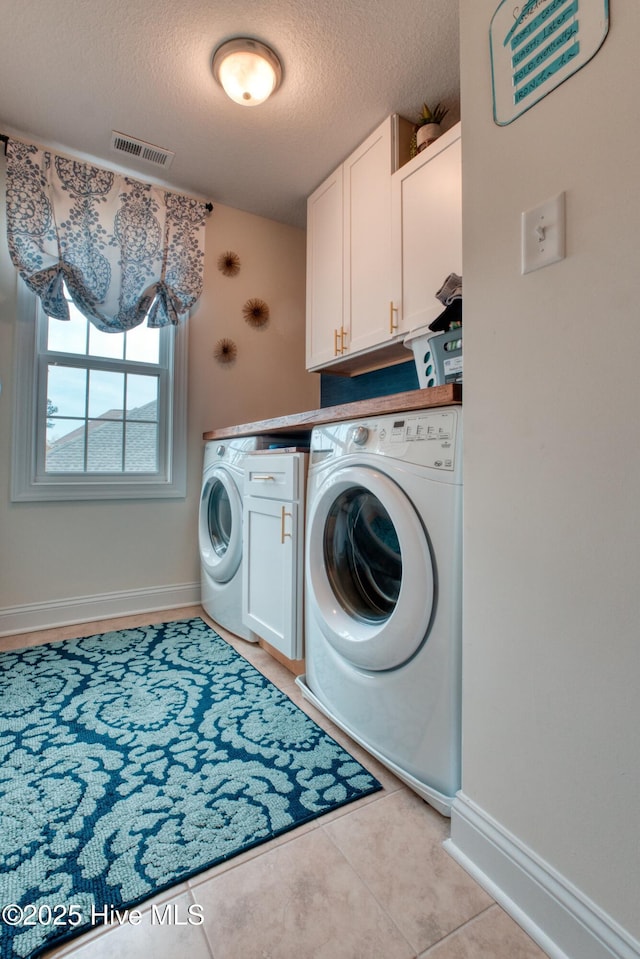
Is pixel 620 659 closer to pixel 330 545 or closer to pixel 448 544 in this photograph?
pixel 448 544

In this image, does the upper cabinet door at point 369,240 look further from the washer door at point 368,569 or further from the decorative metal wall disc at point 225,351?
the washer door at point 368,569

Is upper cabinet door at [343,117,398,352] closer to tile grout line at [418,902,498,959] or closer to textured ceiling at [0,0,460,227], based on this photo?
textured ceiling at [0,0,460,227]

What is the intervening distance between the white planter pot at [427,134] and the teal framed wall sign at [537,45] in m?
1.03

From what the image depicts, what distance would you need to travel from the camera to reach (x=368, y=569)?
1.38 m

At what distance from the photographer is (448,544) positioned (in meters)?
1.01

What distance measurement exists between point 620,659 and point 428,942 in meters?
0.61

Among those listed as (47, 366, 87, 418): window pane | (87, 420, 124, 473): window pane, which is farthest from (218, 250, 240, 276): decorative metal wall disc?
(87, 420, 124, 473): window pane

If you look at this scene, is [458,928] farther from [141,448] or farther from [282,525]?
[141,448]

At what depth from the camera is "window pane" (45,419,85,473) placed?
2287 mm

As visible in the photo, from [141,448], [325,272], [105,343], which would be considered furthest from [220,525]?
[325,272]

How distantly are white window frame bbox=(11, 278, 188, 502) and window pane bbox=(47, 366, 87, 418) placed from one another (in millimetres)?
40

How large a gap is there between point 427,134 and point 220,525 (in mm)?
2079

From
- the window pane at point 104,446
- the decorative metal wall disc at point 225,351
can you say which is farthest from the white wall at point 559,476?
the window pane at point 104,446

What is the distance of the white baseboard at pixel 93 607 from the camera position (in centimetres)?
219
